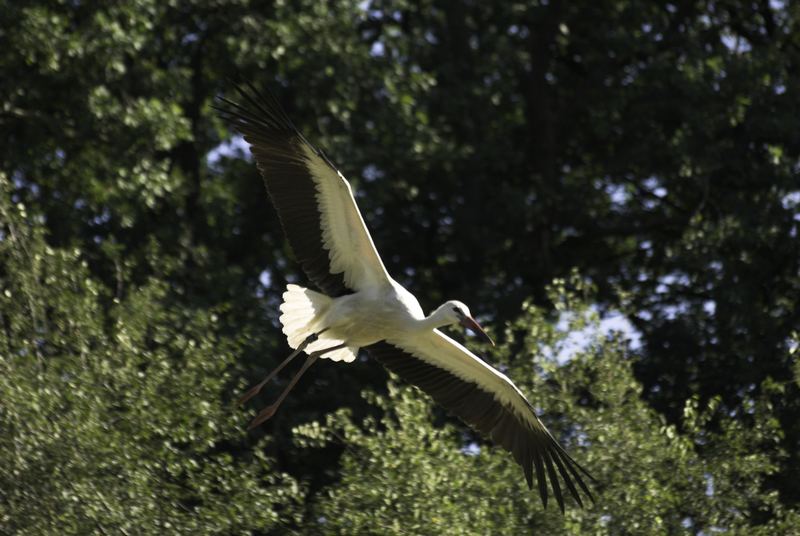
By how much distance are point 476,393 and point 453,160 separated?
19.1ft

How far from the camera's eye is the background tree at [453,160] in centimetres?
1379

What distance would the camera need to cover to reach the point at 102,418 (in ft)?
32.0

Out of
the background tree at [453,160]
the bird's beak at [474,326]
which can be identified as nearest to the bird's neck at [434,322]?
the bird's beak at [474,326]

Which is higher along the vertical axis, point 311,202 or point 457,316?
point 311,202

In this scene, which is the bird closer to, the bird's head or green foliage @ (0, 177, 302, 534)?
the bird's head

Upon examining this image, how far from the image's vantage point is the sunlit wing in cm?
940

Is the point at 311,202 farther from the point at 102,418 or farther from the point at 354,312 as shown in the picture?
the point at 102,418

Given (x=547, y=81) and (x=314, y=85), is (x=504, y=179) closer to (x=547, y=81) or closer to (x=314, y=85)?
(x=547, y=81)

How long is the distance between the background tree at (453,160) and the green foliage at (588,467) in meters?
1.18

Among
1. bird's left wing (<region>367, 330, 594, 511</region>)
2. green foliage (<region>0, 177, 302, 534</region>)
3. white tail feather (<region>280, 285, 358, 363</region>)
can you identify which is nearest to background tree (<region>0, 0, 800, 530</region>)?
green foliage (<region>0, 177, 302, 534</region>)

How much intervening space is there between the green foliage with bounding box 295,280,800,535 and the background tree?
3.86 ft

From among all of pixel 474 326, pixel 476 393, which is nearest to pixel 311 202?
pixel 474 326

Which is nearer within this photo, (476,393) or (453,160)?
(476,393)

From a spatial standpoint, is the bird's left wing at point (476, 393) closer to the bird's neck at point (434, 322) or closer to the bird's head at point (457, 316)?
the bird's neck at point (434, 322)
